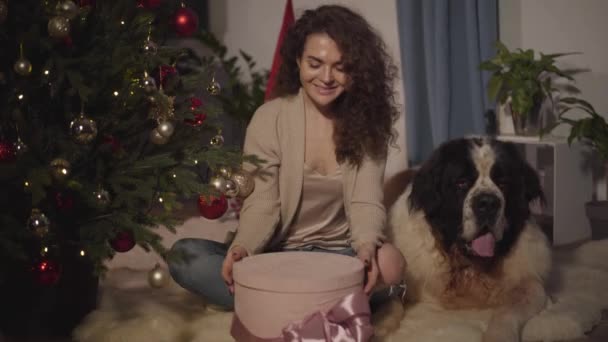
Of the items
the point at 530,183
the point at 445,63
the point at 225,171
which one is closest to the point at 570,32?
the point at 445,63

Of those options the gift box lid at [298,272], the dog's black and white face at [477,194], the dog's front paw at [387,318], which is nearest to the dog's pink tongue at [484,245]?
the dog's black and white face at [477,194]

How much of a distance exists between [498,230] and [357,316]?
2.53ft

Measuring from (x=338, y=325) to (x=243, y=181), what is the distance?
0.63 meters

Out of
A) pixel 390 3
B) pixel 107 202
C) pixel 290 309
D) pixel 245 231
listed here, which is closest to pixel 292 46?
pixel 245 231

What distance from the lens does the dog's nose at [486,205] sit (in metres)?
2.00

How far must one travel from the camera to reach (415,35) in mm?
3502

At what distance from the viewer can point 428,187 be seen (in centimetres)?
210

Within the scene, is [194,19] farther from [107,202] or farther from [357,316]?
[357,316]

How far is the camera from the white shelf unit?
314cm

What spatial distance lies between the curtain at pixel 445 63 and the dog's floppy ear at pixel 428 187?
1.33 m

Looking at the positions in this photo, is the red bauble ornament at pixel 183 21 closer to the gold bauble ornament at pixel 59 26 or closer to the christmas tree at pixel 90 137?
the christmas tree at pixel 90 137

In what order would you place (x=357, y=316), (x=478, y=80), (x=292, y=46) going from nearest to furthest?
1. (x=357, y=316)
2. (x=292, y=46)
3. (x=478, y=80)

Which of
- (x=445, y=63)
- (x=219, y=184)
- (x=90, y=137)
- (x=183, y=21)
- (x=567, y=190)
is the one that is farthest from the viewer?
(x=445, y=63)

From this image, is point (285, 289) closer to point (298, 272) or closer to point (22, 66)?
point (298, 272)
